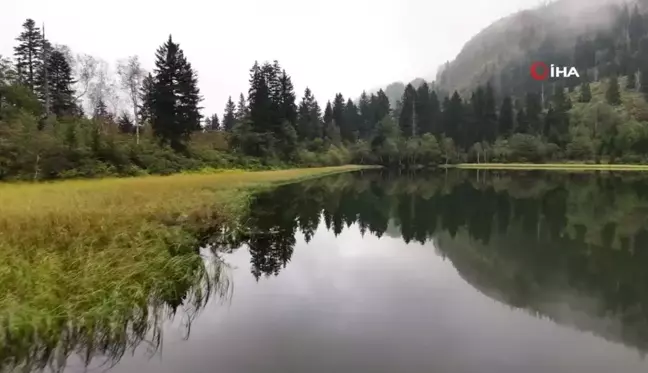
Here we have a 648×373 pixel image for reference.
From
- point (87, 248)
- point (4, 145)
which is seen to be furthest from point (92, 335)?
point (4, 145)

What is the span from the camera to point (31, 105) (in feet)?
127

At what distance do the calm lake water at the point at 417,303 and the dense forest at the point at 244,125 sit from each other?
19.0 m

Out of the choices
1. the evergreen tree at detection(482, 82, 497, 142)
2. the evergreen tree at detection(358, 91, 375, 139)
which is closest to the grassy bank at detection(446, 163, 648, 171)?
the evergreen tree at detection(482, 82, 497, 142)

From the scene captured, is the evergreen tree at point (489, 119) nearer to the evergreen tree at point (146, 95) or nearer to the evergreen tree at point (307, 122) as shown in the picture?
the evergreen tree at point (307, 122)

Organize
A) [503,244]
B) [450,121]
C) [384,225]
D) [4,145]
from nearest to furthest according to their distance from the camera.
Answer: [503,244] < [384,225] < [4,145] < [450,121]

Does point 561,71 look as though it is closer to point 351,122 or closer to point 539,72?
point 539,72

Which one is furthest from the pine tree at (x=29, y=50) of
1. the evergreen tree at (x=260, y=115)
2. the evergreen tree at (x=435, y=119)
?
the evergreen tree at (x=435, y=119)

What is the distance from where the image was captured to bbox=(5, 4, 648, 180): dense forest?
1288 inches

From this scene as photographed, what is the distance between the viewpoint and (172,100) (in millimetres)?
48344

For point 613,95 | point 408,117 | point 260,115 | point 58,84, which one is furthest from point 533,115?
point 58,84

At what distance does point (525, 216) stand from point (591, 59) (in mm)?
204237

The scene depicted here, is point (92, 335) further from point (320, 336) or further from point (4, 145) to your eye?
point (4, 145)

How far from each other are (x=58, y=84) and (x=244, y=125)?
74.5 ft

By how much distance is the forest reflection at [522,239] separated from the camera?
991 centimetres
